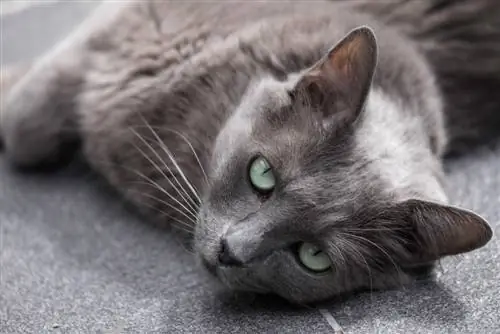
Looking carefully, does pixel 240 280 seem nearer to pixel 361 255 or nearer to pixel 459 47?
pixel 361 255

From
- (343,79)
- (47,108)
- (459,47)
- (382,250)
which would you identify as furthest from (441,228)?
(47,108)

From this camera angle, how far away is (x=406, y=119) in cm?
135

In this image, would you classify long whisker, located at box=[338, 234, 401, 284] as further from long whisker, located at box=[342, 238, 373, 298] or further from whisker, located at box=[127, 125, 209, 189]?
whisker, located at box=[127, 125, 209, 189]

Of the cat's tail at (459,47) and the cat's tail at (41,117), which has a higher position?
the cat's tail at (41,117)

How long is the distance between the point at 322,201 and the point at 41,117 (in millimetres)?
723

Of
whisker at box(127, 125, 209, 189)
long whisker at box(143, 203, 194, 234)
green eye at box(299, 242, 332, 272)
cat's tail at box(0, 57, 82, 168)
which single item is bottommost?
green eye at box(299, 242, 332, 272)

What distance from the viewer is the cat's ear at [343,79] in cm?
111

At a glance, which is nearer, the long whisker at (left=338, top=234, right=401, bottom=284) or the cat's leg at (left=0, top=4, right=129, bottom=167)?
the long whisker at (left=338, top=234, right=401, bottom=284)

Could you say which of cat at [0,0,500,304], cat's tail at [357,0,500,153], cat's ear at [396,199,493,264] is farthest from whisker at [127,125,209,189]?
cat's tail at [357,0,500,153]

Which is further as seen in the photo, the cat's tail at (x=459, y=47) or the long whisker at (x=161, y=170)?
the cat's tail at (x=459, y=47)

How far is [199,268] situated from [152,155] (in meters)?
0.25

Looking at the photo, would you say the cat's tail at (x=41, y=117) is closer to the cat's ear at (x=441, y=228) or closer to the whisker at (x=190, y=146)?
the whisker at (x=190, y=146)

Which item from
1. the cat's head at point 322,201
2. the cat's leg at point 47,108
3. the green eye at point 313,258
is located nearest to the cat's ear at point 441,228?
the cat's head at point 322,201

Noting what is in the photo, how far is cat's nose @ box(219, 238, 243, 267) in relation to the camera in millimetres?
1115
